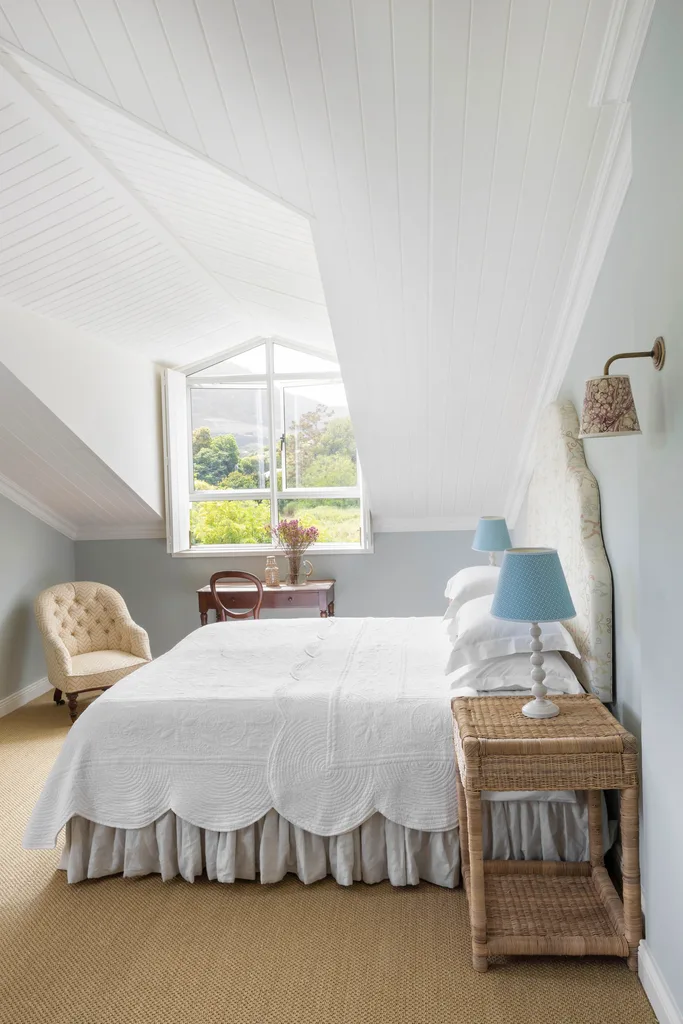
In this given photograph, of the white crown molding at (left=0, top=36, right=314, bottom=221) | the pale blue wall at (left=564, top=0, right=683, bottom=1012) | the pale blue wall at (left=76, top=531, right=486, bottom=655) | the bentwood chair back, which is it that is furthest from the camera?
the pale blue wall at (left=76, top=531, right=486, bottom=655)

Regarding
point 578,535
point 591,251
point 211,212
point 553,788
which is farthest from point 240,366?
point 553,788

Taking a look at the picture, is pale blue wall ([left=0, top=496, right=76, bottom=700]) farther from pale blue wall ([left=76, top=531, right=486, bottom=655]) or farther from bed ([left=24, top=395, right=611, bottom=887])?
bed ([left=24, top=395, right=611, bottom=887])

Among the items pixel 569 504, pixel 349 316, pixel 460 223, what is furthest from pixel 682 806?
pixel 349 316

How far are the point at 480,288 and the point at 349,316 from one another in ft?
1.83

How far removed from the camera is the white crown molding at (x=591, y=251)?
2.15m

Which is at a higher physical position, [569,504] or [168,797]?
→ [569,504]

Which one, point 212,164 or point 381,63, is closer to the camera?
point 381,63

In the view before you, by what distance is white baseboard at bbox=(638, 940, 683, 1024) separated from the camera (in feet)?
5.57

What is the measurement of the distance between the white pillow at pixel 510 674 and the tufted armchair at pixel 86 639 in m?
2.49

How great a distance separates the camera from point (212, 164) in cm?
246

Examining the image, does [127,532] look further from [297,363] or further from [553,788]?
[553,788]

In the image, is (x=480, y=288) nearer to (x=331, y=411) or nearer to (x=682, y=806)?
(x=682, y=806)

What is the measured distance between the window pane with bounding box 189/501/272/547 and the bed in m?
2.90

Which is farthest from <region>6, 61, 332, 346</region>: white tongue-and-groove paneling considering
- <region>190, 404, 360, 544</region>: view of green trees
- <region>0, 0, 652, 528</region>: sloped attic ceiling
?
<region>190, 404, 360, 544</region>: view of green trees
